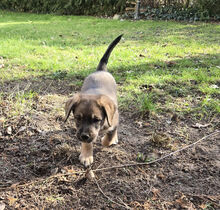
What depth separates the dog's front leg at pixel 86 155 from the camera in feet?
9.38

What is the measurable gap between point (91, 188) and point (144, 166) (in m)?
0.65

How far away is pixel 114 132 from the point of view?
3178 mm

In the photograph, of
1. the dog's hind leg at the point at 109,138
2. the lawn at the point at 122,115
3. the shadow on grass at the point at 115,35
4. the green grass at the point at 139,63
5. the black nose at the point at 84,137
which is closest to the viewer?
the lawn at the point at 122,115

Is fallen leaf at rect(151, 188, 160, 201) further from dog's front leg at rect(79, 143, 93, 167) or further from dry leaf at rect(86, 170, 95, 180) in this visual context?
dog's front leg at rect(79, 143, 93, 167)

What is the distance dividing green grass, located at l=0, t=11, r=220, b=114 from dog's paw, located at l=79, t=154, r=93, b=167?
1.31 meters

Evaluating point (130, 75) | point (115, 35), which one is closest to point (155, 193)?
point (130, 75)

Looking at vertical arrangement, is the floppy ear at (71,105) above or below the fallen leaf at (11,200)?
above

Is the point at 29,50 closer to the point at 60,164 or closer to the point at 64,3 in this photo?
the point at 60,164

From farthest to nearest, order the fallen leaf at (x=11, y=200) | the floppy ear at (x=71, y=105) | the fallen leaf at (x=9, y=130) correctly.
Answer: the fallen leaf at (x=9, y=130)
the floppy ear at (x=71, y=105)
the fallen leaf at (x=11, y=200)

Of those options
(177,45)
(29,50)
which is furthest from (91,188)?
(177,45)

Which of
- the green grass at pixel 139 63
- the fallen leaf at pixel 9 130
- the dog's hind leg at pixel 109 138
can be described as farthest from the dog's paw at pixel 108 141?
the fallen leaf at pixel 9 130

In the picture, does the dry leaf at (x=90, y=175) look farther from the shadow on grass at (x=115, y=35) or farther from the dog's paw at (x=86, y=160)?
the shadow on grass at (x=115, y=35)

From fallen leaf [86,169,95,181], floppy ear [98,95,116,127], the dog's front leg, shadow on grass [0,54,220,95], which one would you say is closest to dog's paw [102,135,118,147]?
the dog's front leg

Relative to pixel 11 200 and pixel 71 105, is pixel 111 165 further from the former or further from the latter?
pixel 11 200
